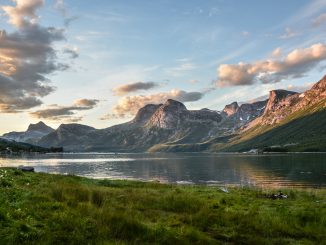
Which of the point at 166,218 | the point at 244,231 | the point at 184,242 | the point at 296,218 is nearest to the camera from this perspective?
the point at 184,242

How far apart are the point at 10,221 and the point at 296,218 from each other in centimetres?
1834

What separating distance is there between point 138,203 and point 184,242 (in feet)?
37.2

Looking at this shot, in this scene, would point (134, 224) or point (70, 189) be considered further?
point (70, 189)

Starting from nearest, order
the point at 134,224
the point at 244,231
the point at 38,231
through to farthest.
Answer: the point at 38,231
the point at 134,224
the point at 244,231

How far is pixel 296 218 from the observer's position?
81.6 ft

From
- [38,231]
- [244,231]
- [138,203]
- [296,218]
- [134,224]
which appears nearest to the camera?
[38,231]

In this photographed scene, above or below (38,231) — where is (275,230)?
below

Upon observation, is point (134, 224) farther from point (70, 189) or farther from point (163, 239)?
point (70, 189)

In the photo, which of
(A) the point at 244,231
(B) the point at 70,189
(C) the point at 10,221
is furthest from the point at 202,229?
(B) the point at 70,189

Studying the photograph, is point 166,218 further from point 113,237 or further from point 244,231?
point 113,237

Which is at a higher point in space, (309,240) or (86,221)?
A: (86,221)

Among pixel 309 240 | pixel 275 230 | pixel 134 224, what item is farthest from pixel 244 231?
pixel 134 224

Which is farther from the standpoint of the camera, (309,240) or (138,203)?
(138,203)

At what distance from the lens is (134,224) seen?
61.2 ft
